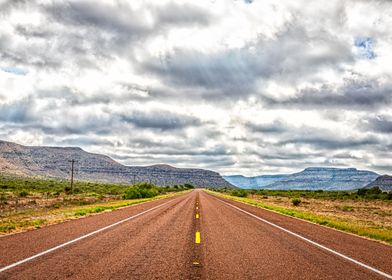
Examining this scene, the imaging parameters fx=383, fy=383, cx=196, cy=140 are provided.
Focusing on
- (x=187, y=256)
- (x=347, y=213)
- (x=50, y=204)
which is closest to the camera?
(x=187, y=256)

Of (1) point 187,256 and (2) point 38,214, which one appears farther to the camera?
(2) point 38,214

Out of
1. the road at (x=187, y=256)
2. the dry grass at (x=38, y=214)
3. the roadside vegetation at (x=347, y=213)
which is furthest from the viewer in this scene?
the roadside vegetation at (x=347, y=213)

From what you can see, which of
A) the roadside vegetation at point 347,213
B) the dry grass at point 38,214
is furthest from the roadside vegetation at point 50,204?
the roadside vegetation at point 347,213

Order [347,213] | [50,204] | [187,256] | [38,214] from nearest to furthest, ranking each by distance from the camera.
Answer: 1. [187,256]
2. [38,214]
3. [347,213]
4. [50,204]

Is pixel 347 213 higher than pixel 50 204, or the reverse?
pixel 50 204

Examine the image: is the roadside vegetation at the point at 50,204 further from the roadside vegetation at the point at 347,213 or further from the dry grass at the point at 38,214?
the roadside vegetation at the point at 347,213

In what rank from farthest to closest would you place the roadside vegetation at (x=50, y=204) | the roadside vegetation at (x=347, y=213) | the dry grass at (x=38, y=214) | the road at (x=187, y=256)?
1. the roadside vegetation at (x=50, y=204)
2. the roadside vegetation at (x=347, y=213)
3. the dry grass at (x=38, y=214)
4. the road at (x=187, y=256)

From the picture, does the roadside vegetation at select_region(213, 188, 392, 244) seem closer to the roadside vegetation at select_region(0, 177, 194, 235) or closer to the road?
the road

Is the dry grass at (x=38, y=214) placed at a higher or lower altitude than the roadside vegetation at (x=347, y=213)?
higher

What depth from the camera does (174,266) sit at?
8.47 meters

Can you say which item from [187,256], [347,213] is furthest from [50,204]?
[187,256]

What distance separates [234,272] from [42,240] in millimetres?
7181

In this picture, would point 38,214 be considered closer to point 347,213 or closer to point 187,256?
point 187,256

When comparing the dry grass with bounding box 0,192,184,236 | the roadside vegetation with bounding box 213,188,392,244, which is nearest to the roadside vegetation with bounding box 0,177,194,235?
the dry grass with bounding box 0,192,184,236
